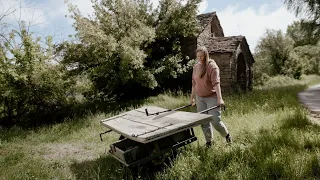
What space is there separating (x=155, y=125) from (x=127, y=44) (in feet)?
22.8

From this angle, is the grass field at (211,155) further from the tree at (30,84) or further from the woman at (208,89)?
→ the tree at (30,84)

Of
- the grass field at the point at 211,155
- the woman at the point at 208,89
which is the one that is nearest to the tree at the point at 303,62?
the grass field at the point at 211,155

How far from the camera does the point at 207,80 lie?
4.57 meters

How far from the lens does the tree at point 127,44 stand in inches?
385

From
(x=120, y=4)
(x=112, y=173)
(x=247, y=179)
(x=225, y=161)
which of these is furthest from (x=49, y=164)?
(x=120, y=4)

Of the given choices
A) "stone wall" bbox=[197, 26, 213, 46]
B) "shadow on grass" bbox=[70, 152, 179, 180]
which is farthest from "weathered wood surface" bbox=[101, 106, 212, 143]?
"stone wall" bbox=[197, 26, 213, 46]

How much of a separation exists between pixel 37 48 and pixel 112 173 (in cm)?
749

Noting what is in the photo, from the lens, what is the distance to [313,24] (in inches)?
545

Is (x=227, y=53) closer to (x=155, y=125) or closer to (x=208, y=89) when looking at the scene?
(x=208, y=89)

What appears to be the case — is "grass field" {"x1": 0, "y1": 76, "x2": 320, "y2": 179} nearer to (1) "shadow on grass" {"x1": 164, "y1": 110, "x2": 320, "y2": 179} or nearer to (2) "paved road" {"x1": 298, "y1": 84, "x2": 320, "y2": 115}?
(1) "shadow on grass" {"x1": 164, "y1": 110, "x2": 320, "y2": 179}

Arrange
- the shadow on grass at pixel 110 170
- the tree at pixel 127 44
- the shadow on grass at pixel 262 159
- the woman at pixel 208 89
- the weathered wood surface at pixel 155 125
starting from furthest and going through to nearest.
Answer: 1. the tree at pixel 127 44
2. the woman at pixel 208 89
3. the shadow on grass at pixel 110 170
4. the shadow on grass at pixel 262 159
5. the weathered wood surface at pixel 155 125

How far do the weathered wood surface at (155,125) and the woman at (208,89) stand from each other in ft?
2.37

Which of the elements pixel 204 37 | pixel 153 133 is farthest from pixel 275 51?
pixel 153 133

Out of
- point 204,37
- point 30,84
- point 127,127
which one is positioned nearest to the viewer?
point 127,127
